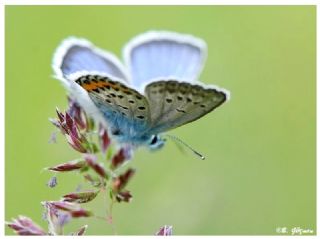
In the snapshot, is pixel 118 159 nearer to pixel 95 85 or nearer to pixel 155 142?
pixel 95 85

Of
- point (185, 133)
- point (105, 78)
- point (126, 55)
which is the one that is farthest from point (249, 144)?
point (105, 78)

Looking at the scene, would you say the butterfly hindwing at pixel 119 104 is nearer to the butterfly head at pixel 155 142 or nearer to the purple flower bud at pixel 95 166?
the butterfly head at pixel 155 142

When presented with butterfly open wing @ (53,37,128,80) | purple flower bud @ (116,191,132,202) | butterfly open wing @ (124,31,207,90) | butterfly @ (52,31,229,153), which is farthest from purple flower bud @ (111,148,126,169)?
butterfly open wing @ (124,31,207,90)

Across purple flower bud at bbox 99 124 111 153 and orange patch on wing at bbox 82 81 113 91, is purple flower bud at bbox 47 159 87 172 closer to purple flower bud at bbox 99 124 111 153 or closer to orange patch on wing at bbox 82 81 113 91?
purple flower bud at bbox 99 124 111 153

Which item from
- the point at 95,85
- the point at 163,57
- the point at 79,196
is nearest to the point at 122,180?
the point at 79,196

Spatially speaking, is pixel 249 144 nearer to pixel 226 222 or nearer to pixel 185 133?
pixel 185 133
